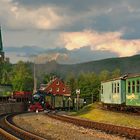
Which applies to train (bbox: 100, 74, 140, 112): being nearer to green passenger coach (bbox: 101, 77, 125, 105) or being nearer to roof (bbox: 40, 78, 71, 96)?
green passenger coach (bbox: 101, 77, 125, 105)

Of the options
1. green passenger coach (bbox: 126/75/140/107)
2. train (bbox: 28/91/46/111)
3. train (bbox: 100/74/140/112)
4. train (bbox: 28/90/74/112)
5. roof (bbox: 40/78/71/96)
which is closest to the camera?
green passenger coach (bbox: 126/75/140/107)

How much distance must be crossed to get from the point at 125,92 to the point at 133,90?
282cm

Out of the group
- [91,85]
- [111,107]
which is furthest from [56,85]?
[111,107]

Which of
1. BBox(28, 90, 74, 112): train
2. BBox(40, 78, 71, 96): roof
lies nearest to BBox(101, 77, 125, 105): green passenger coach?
BBox(28, 90, 74, 112): train

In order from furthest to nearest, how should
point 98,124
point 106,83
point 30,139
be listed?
point 106,83 < point 98,124 < point 30,139

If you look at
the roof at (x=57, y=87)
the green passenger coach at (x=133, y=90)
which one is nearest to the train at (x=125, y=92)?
the green passenger coach at (x=133, y=90)

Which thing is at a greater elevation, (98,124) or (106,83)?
(106,83)

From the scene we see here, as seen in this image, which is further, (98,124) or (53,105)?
(53,105)

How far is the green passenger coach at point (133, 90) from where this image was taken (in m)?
36.2

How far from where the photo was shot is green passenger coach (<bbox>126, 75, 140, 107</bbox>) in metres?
36.2

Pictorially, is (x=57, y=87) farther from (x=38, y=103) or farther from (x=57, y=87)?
(x=38, y=103)

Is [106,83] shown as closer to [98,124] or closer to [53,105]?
[98,124]

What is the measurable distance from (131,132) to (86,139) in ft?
9.65

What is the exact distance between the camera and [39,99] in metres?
66.8
